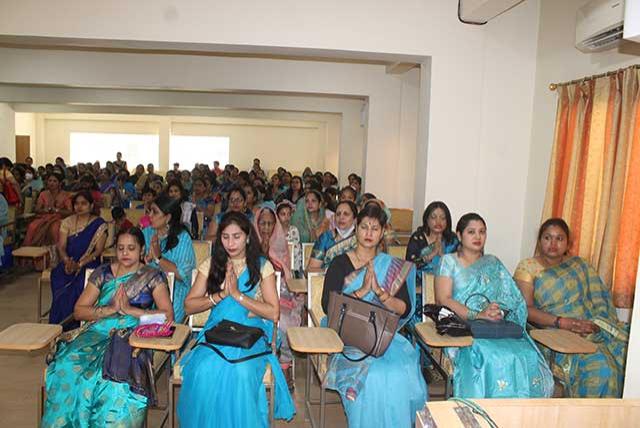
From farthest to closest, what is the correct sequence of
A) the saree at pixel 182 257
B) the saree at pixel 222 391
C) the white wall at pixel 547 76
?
the white wall at pixel 547 76 < the saree at pixel 182 257 < the saree at pixel 222 391

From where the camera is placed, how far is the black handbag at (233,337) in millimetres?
2951

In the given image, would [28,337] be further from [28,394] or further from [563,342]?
[563,342]

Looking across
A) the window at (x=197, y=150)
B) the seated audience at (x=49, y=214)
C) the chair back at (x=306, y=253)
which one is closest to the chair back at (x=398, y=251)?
the chair back at (x=306, y=253)

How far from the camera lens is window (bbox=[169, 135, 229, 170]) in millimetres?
19219

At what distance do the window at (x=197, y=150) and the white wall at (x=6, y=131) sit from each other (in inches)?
219

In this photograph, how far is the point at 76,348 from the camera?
3062 millimetres

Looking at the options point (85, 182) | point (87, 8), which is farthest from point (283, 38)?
point (85, 182)

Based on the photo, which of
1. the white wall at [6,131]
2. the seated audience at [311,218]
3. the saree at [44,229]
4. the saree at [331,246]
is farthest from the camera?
the white wall at [6,131]

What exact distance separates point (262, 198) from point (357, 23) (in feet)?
11.9

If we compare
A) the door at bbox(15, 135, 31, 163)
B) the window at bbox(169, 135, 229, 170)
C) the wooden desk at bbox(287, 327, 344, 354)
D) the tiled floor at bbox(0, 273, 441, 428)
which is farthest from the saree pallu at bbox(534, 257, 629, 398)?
the window at bbox(169, 135, 229, 170)

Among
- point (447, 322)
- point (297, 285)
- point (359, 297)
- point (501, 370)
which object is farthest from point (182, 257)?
point (501, 370)

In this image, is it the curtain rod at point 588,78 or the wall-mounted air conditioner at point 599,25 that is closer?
the wall-mounted air conditioner at point 599,25

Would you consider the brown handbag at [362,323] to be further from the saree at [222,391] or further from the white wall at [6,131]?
the white wall at [6,131]

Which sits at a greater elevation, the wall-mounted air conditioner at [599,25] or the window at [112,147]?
the wall-mounted air conditioner at [599,25]
